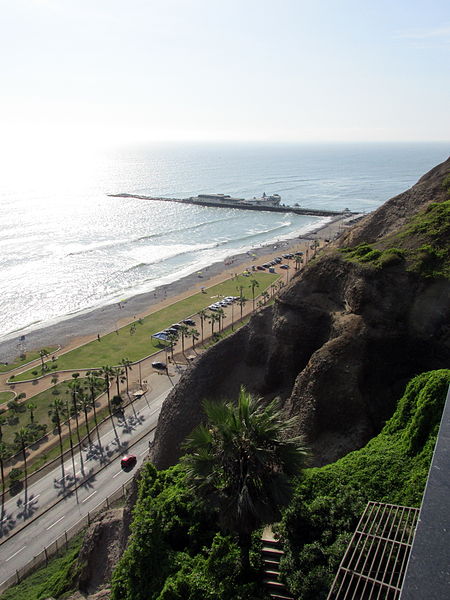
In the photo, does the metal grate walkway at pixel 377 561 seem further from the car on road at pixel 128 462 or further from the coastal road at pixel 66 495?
the car on road at pixel 128 462

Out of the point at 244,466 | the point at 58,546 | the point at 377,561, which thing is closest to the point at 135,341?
the point at 58,546

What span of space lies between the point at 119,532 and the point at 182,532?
42.1ft

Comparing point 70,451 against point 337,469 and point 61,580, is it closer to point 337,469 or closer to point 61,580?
point 61,580

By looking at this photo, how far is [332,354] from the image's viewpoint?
1378 inches

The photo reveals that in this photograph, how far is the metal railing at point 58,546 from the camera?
37969 millimetres

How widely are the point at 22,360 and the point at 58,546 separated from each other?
4423cm

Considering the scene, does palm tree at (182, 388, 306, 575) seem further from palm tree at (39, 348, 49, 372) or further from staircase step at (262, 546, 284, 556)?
palm tree at (39, 348, 49, 372)

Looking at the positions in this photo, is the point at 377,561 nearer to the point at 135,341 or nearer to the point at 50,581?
the point at 50,581

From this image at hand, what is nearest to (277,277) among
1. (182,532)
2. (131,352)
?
(131,352)

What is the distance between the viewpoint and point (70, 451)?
54281 millimetres

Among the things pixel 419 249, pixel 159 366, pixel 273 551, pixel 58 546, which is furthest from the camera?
pixel 159 366

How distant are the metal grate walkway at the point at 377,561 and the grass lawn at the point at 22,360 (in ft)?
228

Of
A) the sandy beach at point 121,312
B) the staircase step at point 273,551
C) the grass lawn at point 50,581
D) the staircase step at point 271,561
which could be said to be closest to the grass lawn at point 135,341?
the sandy beach at point 121,312

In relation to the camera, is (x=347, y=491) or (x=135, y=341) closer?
(x=347, y=491)
